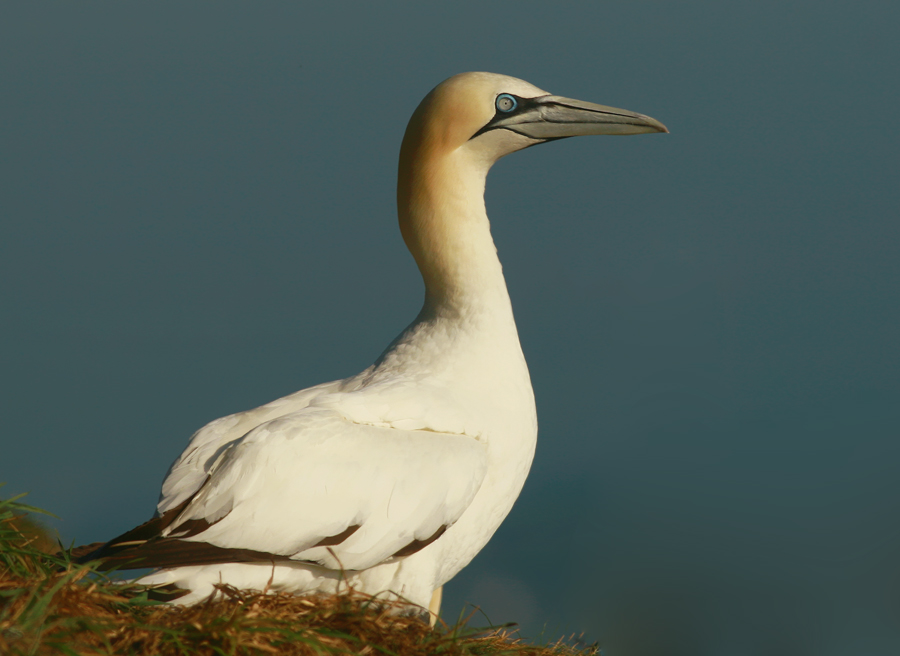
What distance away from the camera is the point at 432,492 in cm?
386

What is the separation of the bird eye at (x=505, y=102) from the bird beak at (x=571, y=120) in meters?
0.05

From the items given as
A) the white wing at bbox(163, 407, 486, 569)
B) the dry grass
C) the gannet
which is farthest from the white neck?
the dry grass

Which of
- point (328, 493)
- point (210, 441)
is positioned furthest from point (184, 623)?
point (210, 441)

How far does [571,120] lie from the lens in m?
4.95

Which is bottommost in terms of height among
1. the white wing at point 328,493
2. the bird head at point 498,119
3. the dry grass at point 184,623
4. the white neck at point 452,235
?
the dry grass at point 184,623

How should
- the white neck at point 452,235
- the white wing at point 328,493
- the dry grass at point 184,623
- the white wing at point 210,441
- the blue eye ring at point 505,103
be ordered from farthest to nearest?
1. the blue eye ring at point 505,103
2. the white neck at point 452,235
3. the white wing at point 210,441
4. the white wing at point 328,493
5. the dry grass at point 184,623

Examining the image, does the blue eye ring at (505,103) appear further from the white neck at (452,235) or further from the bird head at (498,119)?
the white neck at (452,235)

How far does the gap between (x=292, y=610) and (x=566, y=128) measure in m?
2.98

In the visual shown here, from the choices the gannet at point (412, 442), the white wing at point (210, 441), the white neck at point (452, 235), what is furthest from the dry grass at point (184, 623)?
the white neck at point (452, 235)

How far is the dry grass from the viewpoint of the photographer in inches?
115

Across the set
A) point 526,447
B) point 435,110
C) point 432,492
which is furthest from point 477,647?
point 435,110

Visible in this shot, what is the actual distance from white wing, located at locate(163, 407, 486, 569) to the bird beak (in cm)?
194

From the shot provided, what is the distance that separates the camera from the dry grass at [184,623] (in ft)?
9.60

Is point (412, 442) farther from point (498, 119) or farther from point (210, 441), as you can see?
point (498, 119)
